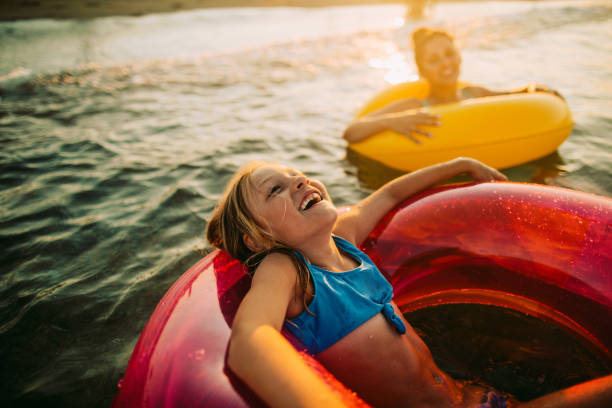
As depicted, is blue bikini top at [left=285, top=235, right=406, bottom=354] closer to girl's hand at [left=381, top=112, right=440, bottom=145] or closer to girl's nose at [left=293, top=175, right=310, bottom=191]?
girl's nose at [left=293, top=175, right=310, bottom=191]

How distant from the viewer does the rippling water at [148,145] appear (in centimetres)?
222

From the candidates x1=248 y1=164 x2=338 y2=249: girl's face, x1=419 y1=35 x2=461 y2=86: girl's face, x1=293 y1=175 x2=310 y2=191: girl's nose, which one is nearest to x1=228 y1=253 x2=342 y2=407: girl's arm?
x1=248 y1=164 x2=338 y2=249: girl's face

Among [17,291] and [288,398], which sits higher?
[288,398]

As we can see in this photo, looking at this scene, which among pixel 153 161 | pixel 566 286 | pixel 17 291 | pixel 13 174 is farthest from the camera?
pixel 153 161

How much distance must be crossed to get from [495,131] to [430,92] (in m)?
0.87

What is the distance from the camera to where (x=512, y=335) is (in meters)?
2.04

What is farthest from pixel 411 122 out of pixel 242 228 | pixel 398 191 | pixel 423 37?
pixel 242 228

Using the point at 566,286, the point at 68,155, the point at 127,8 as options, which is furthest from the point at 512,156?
the point at 127,8

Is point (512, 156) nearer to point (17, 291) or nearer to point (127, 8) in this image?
point (17, 291)

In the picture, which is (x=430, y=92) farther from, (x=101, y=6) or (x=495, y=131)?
(x=101, y=6)

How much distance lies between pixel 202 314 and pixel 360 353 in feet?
1.85

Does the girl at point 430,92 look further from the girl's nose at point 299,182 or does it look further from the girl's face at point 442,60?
the girl's nose at point 299,182

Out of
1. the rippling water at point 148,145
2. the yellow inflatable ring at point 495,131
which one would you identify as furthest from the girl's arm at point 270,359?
the yellow inflatable ring at point 495,131

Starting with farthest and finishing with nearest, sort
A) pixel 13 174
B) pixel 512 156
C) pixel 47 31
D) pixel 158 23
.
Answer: pixel 158 23, pixel 47 31, pixel 13 174, pixel 512 156
